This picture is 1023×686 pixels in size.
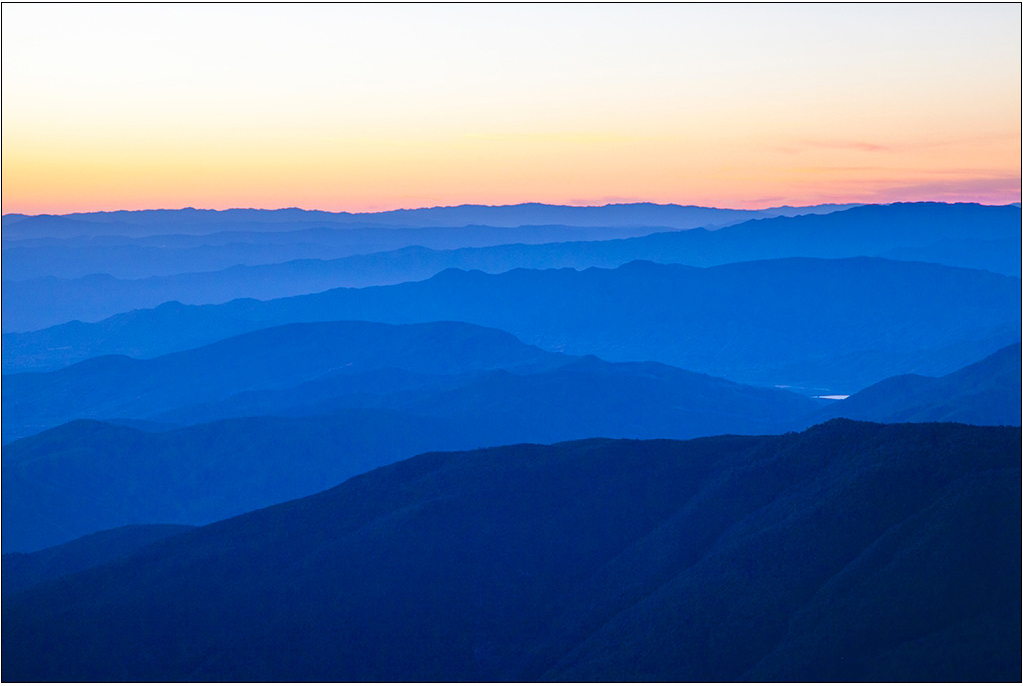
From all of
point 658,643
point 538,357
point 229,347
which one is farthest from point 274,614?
point 229,347

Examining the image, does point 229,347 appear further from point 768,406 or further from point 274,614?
point 274,614

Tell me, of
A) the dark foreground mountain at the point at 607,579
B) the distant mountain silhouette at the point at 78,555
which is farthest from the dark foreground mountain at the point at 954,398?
the distant mountain silhouette at the point at 78,555

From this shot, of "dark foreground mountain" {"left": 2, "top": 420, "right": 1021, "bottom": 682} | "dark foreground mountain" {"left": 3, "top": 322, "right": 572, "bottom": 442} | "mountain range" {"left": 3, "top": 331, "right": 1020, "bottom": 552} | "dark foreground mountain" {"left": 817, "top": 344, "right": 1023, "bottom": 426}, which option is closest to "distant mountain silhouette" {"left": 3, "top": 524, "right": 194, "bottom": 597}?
"dark foreground mountain" {"left": 2, "top": 420, "right": 1021, "bottom": 682}

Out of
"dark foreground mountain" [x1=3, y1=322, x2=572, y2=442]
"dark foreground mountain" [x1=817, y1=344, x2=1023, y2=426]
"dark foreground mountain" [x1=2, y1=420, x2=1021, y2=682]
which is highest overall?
"dark foreground mountain" [x1=2, y1=420, x2=1021, y2=682]

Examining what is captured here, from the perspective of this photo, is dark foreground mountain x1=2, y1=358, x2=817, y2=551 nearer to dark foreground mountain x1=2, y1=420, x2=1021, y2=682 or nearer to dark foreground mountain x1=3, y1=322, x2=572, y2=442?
dark foreground mountain x1=3, y1=322, x2=572, y2=442

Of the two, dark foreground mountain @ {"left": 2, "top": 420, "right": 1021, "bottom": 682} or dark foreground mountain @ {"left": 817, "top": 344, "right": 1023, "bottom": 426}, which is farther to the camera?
dark foreground mountain @ {"left": 817, "top": 344, "right": 1023, "bottom": 426}

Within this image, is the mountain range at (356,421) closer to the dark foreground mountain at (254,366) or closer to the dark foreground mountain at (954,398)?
the dark foreground mountain at (954,398)

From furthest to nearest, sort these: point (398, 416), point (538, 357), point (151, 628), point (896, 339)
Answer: point (896, 339) < point (538, 357) < point (398, 416) < point (151, 628)
